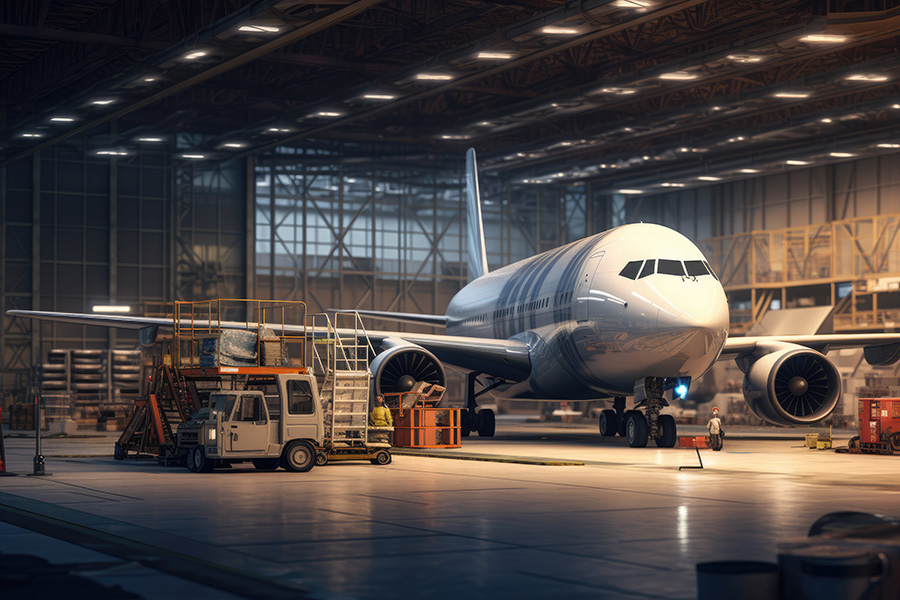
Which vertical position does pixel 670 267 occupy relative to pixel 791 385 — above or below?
above

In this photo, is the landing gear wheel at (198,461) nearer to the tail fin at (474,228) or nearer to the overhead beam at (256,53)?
the overhead beam at (256,53)

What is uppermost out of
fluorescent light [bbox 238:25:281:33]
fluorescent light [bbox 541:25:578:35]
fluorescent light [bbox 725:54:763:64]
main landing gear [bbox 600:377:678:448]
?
fluorescent light [bbox 725:54:763:64]

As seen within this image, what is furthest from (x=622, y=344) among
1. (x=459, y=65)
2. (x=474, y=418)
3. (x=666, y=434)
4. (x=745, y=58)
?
(x=745, y=58)

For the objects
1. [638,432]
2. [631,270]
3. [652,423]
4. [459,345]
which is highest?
[631,270]

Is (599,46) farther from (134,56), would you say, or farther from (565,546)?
(565,546)

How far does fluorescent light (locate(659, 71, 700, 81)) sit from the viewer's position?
1460 inches

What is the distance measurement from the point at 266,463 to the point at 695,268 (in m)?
10.1

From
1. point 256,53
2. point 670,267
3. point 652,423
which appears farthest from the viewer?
point 256,53

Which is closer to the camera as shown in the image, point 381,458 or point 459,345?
point 381,458

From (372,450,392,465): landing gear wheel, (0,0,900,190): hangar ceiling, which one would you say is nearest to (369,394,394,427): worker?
(372,450,392,465): landing gear wheel

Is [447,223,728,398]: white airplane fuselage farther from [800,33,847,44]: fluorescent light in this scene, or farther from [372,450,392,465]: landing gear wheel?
[800,33,847,44]: fluorescent light

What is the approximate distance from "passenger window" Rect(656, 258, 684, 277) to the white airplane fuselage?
2 centimetres

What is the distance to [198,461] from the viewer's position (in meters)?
17.8

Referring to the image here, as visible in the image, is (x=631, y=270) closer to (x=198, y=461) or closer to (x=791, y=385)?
(x=791, y=385)
